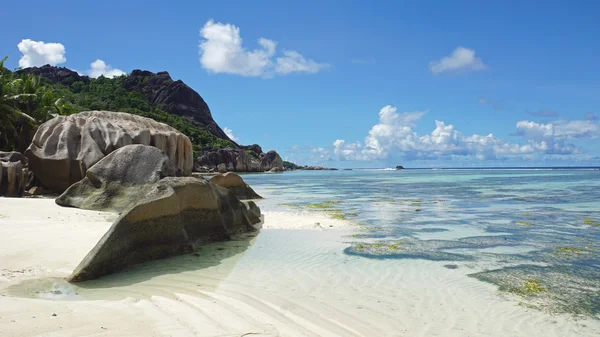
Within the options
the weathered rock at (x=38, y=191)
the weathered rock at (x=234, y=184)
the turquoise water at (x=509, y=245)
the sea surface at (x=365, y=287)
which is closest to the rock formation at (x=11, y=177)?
the weathered rock at (x=38, y=191)

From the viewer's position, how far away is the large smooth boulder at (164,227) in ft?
23.6

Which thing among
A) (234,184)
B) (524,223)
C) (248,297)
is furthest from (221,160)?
(248,297)

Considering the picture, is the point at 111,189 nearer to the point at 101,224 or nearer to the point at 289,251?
the point at 101,224

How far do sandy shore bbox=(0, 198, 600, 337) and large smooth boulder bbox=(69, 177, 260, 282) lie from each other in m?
0.29

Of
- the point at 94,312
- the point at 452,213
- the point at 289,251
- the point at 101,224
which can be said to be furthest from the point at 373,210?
the point at 94,312

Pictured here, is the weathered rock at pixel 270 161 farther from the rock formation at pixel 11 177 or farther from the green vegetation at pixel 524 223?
the green vegetation at pixel 524 223

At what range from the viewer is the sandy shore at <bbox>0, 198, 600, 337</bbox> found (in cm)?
477

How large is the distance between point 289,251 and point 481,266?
13.6 ft

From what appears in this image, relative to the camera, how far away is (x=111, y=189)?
14.5m

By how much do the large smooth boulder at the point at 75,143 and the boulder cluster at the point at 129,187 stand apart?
0.04 meters

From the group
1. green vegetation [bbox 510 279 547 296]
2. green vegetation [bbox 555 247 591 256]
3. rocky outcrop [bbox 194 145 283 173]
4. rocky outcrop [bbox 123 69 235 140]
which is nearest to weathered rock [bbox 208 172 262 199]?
green vegetation [bbox 555 247 591 256]

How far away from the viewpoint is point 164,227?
8680mm

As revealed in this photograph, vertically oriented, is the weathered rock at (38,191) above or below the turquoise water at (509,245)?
above

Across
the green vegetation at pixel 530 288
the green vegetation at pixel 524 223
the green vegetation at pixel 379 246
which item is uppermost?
the green vegetation at pixel 379 246
